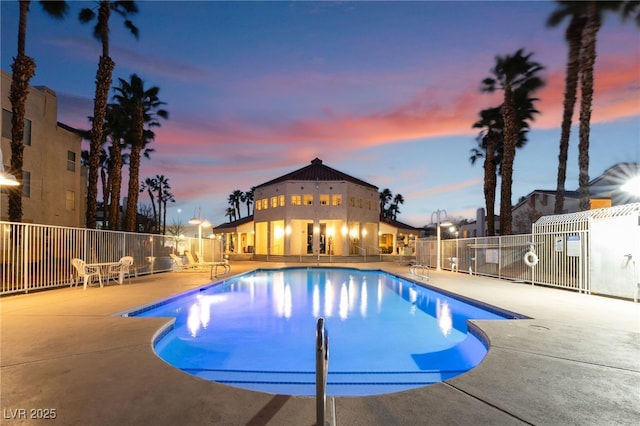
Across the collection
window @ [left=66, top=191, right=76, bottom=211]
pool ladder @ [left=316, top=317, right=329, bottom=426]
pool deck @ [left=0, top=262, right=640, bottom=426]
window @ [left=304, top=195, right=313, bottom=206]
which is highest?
window @ [left=304, top=195, right=313, bottom=206]

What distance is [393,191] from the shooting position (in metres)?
73.9

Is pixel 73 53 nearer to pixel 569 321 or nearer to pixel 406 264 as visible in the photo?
pixel 406 264

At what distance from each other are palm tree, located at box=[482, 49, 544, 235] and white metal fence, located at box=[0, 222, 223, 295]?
59.5ft

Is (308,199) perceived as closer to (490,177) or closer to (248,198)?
(490,177)

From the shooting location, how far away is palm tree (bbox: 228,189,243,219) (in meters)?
74.1

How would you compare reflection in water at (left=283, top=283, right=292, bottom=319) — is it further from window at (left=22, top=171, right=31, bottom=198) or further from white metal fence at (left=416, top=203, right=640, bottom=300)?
window at (left=22, top=171, right=31, bottom=198)

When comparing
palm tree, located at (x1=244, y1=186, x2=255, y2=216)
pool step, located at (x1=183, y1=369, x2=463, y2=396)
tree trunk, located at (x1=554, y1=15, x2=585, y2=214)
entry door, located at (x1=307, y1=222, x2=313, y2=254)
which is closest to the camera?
pool step, located at (x1=183, y1=369, x2=463, y2=396)

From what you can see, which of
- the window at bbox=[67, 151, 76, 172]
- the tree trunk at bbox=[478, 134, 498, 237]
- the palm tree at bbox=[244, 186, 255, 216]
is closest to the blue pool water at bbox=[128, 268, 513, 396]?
the tree trunk at bbox=[478, 134, 498, 237]

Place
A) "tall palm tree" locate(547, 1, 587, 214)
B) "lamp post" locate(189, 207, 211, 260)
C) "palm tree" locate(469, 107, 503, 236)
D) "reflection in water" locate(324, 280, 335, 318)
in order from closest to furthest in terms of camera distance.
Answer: "reflection in water" locate(324, 280, 335, 318)
"tall palm tree" locate(547, 1, 587, 214)
"lamp post" locate(189, 207, 211, 260)
"palm tree" locate(469, 107, 503, 236)

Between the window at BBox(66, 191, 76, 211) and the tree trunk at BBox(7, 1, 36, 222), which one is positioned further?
the window at BBox(66, 191, 76, 211)

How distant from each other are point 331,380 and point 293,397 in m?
2.05

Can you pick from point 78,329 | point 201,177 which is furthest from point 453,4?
point 201,177

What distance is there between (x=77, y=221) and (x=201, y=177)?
22.2m

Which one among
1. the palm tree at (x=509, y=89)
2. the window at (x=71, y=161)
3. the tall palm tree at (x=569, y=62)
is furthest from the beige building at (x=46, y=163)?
the tall palm tree at (x=569, y=62)
